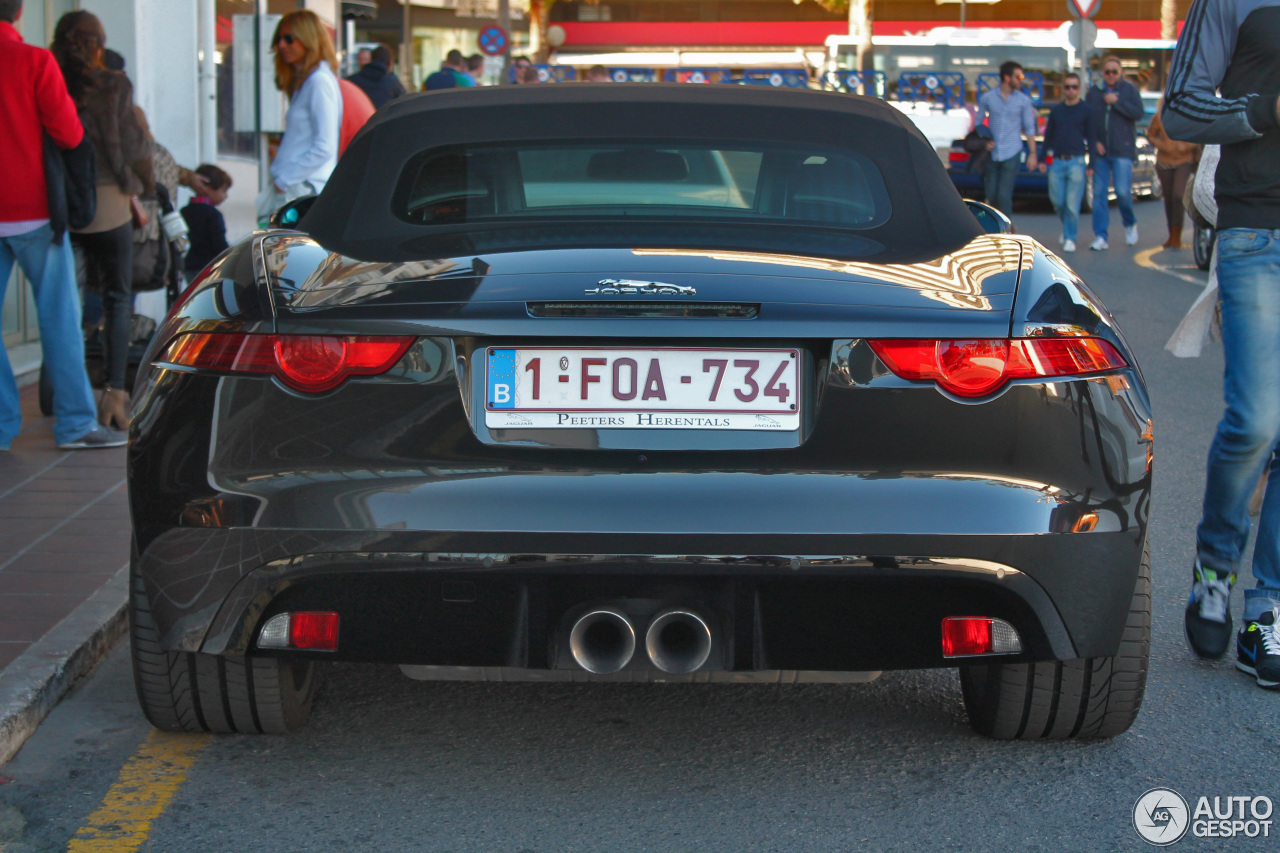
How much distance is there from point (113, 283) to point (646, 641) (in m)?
4.86

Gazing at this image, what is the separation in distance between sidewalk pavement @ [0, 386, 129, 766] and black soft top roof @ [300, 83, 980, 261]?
1241mm

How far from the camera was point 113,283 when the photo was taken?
6.82m

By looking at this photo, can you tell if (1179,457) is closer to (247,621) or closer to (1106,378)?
(1106,378)

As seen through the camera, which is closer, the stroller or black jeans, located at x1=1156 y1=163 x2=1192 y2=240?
the stroller

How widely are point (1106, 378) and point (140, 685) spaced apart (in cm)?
201

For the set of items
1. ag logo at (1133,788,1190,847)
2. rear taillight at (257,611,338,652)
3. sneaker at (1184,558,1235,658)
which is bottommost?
ag logo at (1133,788,1190,847)

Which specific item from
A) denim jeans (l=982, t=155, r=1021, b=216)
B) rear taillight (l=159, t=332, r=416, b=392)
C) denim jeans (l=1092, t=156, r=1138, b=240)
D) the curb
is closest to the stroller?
the curb

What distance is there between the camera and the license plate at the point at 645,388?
2623 millimetres

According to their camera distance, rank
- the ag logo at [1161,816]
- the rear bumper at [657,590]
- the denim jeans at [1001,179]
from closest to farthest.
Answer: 1. the rear bumper at [657,590]
2. the ag logo at [1161,816]
3. the denim jeans at [1001,179]

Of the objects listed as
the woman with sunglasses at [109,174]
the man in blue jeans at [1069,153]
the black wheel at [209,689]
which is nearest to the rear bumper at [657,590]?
the black wheel at [209,689]

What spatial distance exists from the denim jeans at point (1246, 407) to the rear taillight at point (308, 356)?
216cm

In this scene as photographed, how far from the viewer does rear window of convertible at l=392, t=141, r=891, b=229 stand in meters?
3.38

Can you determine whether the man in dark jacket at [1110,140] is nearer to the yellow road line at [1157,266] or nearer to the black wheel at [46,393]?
the yellow road line at [1157,266]

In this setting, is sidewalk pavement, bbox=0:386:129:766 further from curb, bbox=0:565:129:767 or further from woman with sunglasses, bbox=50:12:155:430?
woman with sunglasses, bbox=50:12:155:430
